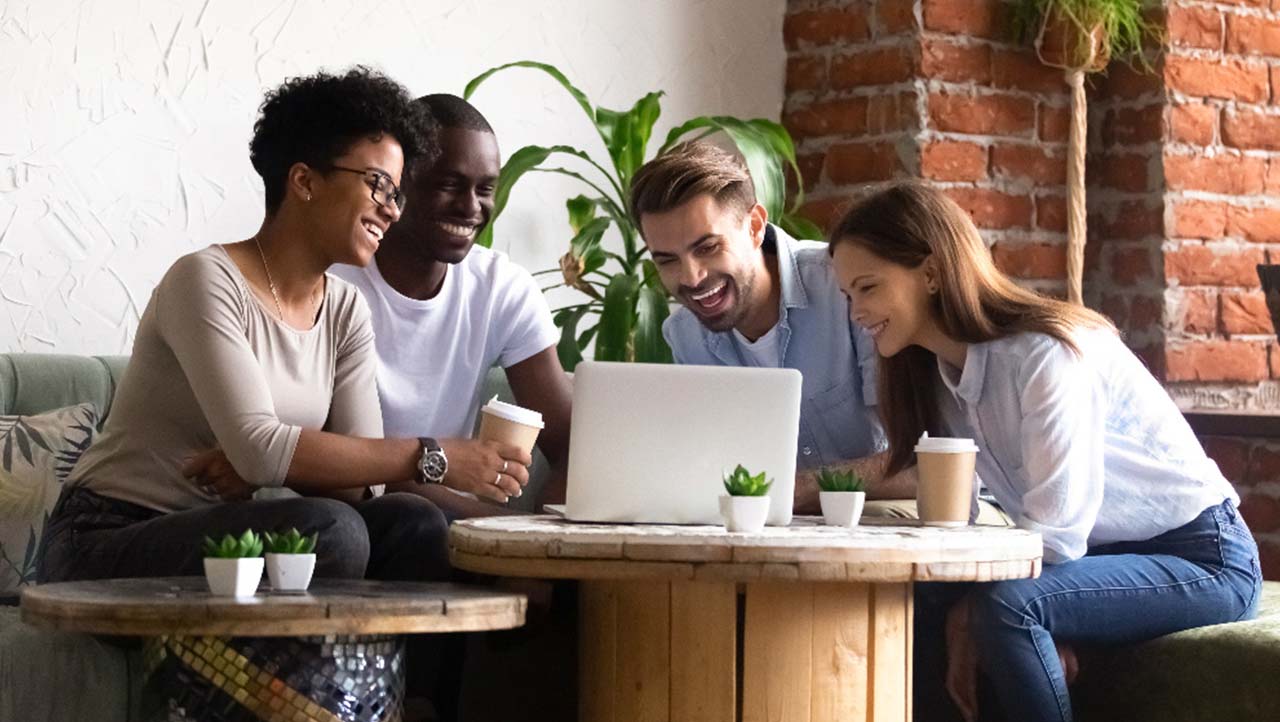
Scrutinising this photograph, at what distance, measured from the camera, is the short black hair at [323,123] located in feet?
8.23

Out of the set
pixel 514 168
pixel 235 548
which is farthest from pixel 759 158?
pixel 235 548

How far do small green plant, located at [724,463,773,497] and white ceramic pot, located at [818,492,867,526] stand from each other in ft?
0.61

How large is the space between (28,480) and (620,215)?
1.37 meters

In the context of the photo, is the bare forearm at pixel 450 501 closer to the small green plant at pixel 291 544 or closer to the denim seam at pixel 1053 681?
the small green plant at pixel 291 544

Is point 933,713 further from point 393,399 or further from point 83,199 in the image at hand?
point 83,199

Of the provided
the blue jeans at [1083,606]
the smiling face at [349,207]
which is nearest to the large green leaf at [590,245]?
the smiling face at [349,207]

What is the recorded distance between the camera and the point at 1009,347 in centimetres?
240

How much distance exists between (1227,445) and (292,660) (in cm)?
230

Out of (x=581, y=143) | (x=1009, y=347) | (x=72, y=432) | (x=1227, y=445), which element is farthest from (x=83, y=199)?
(x=1227, y=445)

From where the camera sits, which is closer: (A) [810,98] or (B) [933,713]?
(B) [933,713]

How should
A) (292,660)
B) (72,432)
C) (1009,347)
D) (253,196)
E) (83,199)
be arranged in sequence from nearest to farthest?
1. (292,660)
2. (1009,347)
3. (72,432)
4. (83,199)
5. (253,196)

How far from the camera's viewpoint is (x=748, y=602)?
213 centimetres

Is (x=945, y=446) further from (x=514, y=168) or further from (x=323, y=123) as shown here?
(x=514, y=168)

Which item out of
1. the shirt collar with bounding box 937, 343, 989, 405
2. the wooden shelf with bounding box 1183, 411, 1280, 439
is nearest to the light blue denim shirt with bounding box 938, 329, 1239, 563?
the shirt collar with bounding box 937, 343, 989, 405
